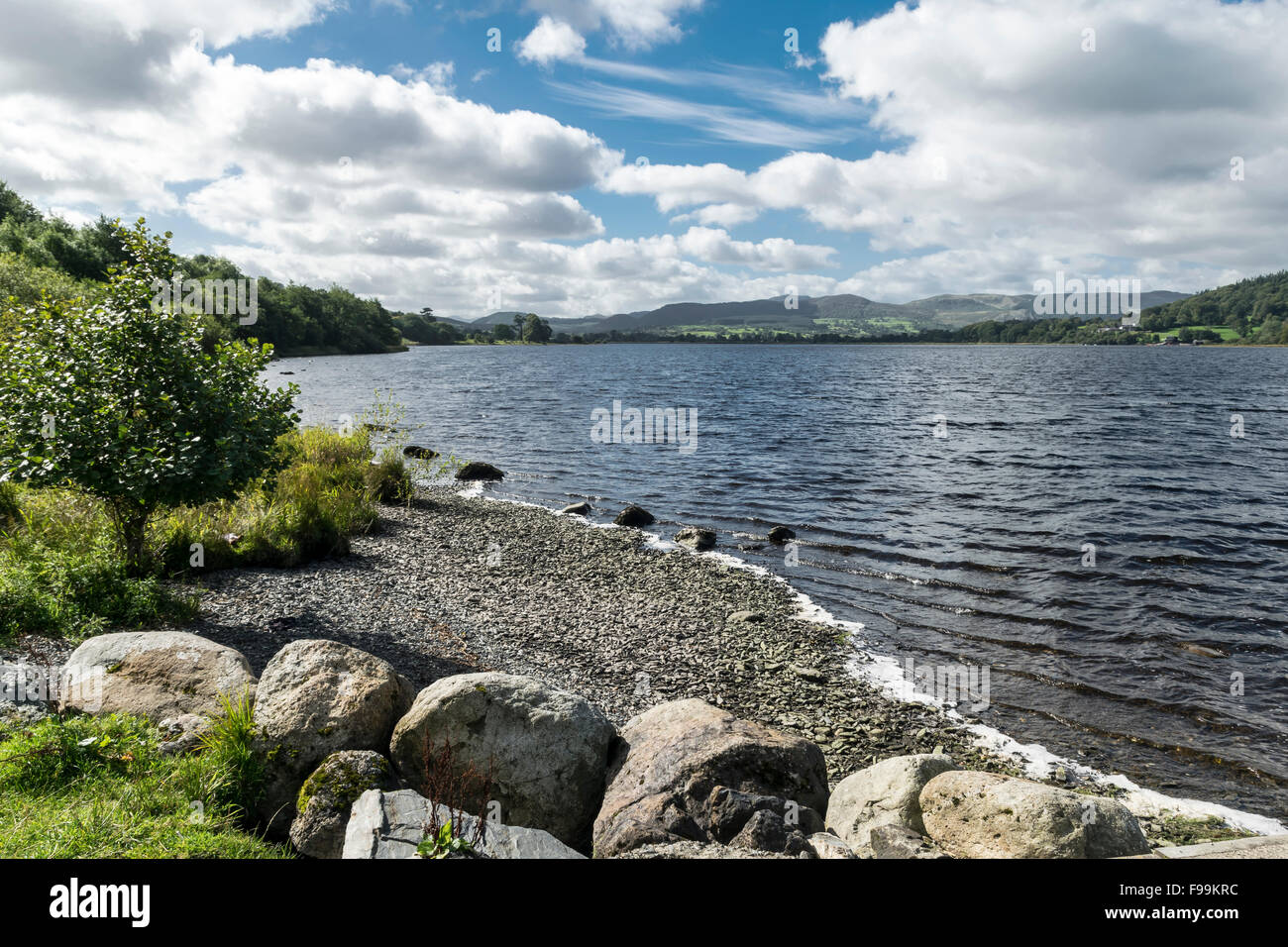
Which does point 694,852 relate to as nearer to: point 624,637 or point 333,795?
point 333,795

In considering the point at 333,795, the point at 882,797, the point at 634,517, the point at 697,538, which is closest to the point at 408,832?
the point at 333,795

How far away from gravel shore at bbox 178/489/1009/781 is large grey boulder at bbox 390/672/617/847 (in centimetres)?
322

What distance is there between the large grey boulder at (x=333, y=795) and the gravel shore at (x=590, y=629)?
3739mm

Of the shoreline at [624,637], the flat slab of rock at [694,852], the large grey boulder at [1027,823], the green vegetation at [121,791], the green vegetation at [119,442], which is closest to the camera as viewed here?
the green vegetation at [121,791]

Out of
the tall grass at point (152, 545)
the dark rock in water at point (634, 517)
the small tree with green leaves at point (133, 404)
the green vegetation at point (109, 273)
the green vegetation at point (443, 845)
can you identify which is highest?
the green vegetation at point (109, 273)

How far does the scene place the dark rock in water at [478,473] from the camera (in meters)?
33.6

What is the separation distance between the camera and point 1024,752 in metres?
11.5

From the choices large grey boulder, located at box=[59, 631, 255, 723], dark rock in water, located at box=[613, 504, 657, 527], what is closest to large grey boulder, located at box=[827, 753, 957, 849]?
large grey boulder, located at box=[59, 631, 255, 723]

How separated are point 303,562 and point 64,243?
74.4 meters

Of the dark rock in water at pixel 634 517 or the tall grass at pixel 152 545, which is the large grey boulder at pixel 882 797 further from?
the dark rock in water at pixel 634 517

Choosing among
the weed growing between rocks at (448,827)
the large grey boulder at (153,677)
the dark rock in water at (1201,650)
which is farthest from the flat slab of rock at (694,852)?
the dark rock in water at (1201,650)
